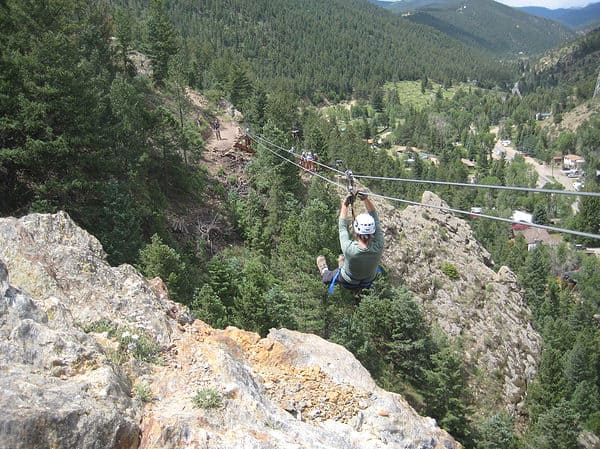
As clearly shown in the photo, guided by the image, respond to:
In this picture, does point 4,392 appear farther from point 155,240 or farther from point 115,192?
Result: point 115,192

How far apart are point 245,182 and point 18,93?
64.8 feet

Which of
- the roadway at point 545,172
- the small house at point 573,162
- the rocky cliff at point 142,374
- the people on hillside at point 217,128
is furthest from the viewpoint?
the small house at point 573,162

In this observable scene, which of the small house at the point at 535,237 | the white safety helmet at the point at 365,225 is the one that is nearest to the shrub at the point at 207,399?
the white safety helmet at the point at 365,225

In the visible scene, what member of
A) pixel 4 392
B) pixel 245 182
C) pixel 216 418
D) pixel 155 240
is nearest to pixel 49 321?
pixel 4 392

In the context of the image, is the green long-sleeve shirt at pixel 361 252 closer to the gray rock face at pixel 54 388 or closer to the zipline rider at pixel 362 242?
the zipline rider at pixel 362 242

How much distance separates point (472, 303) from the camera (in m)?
36.0

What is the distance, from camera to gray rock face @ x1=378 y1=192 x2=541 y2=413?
107 feet

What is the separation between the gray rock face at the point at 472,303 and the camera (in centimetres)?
3247

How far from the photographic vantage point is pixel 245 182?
1415 inches

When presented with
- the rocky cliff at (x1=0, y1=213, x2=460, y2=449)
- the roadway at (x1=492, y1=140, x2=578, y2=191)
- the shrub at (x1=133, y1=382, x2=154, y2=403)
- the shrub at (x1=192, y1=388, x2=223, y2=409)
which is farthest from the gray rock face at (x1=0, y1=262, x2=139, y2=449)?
the roadway at (x1=492, y1=140, x2=578, y2=191)

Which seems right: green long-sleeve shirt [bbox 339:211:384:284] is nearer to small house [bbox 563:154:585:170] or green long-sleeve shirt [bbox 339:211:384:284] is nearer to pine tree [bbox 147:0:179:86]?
pine tree [bbox 147:0:179:86]

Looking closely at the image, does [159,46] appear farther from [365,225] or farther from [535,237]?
[535,237]

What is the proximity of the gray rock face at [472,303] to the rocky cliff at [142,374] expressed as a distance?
2259cm

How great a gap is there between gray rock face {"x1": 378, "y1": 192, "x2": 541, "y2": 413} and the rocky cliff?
22588mm
